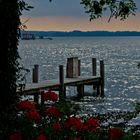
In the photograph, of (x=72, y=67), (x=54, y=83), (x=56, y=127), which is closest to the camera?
(x=56, y=127)

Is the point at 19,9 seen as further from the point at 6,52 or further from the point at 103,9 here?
the point at 103,9

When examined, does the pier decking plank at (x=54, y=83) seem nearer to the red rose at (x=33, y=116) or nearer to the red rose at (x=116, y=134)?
the red rose at (x=33, y=116)

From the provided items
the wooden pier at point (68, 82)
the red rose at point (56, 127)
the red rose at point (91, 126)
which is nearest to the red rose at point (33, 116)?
the red rose at point (56, 127)

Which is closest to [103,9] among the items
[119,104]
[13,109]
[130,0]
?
[130,0]

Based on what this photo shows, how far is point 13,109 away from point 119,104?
34663 mm

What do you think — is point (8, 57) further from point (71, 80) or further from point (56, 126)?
point (71, 80)

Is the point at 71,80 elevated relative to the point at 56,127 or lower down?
lower down

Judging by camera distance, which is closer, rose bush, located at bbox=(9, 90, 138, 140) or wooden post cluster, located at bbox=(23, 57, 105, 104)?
rose bush, located at bbox=(9, 90, 138, 140)

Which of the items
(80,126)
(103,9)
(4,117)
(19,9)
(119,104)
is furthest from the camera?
(119,104)

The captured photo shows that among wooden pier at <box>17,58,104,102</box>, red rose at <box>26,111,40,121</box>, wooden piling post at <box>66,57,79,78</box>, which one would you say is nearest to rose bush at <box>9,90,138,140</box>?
red rose at <box>26,111,40,121</box>

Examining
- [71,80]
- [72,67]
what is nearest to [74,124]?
[71,80]

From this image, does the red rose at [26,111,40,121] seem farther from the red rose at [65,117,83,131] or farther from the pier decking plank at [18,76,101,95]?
the pier decking plank at [18,76,101,95]

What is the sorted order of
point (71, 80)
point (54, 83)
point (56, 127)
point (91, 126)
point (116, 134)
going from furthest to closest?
point (71, 80) < point (54, 83) < point (91, 126) < point (56, 127) < point (116, 134)

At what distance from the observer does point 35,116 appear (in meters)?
5.66
